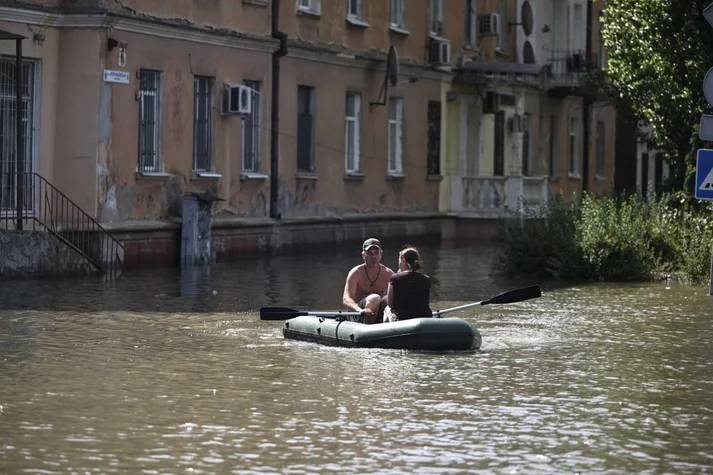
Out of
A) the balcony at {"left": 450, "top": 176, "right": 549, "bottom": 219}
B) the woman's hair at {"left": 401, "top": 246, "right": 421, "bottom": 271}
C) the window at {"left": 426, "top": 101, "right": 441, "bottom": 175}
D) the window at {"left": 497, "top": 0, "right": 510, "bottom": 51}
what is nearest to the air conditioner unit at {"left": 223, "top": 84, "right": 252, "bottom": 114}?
the window at {"left": 426, "top": 101, "right": 441, "bottom": 175}

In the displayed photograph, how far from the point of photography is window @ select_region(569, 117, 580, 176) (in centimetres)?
5425

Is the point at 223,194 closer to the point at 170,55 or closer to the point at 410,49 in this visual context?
the point at 170,55

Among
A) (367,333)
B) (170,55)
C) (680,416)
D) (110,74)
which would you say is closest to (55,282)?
(110,74)

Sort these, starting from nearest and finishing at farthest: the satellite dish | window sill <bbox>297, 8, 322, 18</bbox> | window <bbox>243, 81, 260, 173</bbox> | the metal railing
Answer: the metal railing, window <bbox>243, 81, 260, 173</bbox>, window sill <bbox>297, 8, 322, 18</bbox>, the satellite dish

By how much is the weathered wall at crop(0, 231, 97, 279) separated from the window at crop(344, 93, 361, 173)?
1292cm

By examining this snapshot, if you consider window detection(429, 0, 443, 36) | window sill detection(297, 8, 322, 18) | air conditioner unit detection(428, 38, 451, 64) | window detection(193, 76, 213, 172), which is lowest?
window detection(193, 76, 213, 172)

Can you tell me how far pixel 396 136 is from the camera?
41.0 meters

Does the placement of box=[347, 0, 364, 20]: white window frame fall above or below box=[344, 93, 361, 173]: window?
above

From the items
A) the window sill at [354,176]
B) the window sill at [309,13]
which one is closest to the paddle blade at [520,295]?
the window sill at [309,13]

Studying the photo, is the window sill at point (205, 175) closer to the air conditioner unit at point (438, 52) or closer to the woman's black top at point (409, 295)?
the air conditioner unit at point (438, 52)

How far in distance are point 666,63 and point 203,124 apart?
8.75 metres

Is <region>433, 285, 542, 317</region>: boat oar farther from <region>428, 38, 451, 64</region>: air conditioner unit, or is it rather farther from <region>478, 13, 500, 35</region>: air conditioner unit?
<region>478, 13, 500, 35</region>: air conditioner unit

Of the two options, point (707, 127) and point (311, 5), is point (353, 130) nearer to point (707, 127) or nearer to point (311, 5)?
point (311, 5)

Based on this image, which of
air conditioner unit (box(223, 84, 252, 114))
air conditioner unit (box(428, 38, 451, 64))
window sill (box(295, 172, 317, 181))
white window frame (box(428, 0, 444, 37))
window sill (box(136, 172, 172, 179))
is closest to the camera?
window sill (box(136, 172, 172, 179))
